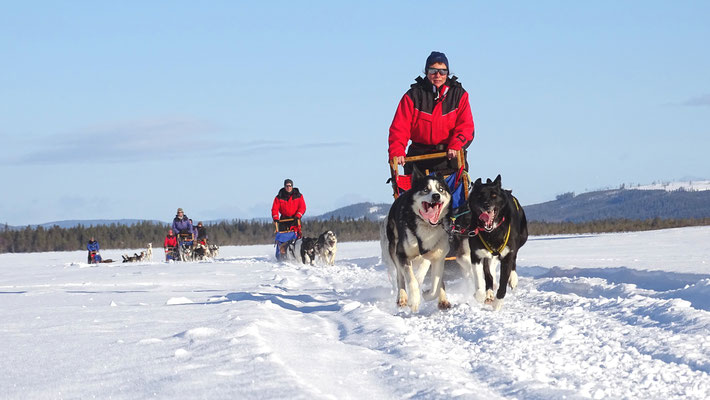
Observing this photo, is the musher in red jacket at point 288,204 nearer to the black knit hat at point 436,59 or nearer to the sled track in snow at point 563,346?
the black knit hat at point 436,59

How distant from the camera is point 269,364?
3.83 meters

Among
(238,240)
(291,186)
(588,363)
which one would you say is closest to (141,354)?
(588,363)

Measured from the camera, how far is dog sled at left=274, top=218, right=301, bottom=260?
60.6 feet

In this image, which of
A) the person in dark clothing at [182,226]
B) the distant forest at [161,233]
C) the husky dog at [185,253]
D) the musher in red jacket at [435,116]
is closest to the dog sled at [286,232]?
the person in dark clothing at [182,226]

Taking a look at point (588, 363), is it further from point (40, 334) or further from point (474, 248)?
point (40, 334)

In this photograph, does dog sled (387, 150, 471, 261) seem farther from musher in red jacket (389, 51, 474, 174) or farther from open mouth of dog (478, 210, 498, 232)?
open mouth of dog (478, 210, 498, 232)

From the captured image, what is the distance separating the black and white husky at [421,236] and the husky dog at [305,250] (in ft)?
35.3

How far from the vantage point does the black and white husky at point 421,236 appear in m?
6.61

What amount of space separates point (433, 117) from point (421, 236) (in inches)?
59.0

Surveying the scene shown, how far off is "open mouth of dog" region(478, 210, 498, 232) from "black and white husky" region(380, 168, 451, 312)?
0.34 m

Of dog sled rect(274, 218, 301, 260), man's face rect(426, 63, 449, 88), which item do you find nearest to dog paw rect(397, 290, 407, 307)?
man's face rect(426, 63, 449, 88)

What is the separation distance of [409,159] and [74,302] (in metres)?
3.67

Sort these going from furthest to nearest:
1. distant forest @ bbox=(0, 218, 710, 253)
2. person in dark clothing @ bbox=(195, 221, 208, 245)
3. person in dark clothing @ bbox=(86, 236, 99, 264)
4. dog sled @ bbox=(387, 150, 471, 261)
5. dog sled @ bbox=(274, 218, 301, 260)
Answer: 1. distant forest @ bbox=(0, 218, 710, 253)
2. person in dark clothing @ bbox=(86, 236, 99, 264)
3. person in dark clothing @ bbox=(195, 221, 208, 245)
4. dog sled @ bbox=(274, 218, 301, 260)
5. dog sled @ bbox=(387, 150, 471, 261)

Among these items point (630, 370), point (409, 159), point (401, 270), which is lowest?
point (630, 370)
